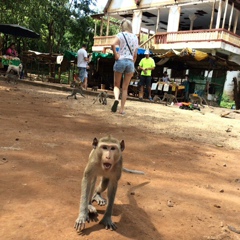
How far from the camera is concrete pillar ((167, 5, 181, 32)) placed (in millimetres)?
23491

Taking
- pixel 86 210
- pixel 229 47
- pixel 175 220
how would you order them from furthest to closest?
pixel 229 47
pixel 175 220
pixel 86 210

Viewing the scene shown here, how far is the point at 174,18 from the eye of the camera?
77.9 ft

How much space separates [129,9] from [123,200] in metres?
26.2

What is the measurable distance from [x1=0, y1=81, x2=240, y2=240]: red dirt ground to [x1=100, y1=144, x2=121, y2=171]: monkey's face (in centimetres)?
48

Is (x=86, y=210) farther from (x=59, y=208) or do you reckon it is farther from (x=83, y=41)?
(x=83, y=41)

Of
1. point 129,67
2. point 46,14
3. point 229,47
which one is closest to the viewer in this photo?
point 129,67

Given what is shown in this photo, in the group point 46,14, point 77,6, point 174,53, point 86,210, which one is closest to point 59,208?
point 86,210

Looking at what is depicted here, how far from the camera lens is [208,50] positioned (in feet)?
68.0

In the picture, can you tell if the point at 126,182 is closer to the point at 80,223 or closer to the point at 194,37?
the point at 80,223

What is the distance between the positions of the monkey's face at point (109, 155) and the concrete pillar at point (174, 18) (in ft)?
74.5

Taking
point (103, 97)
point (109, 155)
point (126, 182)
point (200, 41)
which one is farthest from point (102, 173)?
point (200, 41)

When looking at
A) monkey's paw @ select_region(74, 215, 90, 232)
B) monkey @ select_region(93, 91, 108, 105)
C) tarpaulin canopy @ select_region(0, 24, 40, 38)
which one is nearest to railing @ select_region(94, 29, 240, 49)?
tarpaulin canopy @ select_region(0, 24, 40, 38)

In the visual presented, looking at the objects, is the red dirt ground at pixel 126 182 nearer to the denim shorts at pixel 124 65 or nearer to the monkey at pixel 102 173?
the monkey at pixel 102 173

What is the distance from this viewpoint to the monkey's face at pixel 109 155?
2.39 metres
